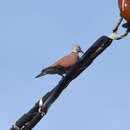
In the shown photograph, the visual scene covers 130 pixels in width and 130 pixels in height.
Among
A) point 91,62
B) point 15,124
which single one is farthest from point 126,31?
point 15,124

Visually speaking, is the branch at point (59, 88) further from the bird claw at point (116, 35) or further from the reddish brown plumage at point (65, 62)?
the reddish brown plumage at point (65, 62)

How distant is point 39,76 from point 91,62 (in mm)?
5490

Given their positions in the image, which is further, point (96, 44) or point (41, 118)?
point (41, 118)

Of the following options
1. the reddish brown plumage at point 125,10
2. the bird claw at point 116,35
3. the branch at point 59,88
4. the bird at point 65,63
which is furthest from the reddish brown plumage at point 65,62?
the reddish brown plumage at point 125,10

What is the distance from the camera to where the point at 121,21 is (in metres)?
3.15

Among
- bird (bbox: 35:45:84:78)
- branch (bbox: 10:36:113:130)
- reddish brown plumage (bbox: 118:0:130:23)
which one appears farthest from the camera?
bird (bbox: 35:45:84:78)

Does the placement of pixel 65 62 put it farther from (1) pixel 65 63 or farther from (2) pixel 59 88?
(2) pixel 59 88

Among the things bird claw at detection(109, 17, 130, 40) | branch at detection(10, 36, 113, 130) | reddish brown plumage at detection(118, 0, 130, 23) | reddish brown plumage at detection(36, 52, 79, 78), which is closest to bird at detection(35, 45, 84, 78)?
reddish brown plumage at detection(36, 52, 79, 78)

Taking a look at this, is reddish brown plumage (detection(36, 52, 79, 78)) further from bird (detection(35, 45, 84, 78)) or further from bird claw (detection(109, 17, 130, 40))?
bird claw (detection(109, 17, 130, 40))

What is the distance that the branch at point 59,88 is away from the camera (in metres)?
3.26

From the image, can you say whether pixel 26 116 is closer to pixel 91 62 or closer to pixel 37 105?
pixel 37 105

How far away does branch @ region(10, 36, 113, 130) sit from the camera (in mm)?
3262

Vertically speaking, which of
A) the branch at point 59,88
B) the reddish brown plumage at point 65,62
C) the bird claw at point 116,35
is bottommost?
the bird claw at point 116,35

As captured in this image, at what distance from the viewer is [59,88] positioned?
342cm
